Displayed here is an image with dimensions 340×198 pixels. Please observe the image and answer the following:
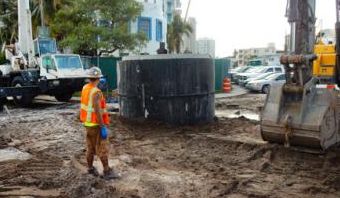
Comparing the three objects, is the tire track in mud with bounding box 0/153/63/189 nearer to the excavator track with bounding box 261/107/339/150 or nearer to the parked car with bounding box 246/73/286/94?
the excavator track with bounding box 261/107/339/150

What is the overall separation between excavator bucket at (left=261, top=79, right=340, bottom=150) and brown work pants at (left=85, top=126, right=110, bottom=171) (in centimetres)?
292

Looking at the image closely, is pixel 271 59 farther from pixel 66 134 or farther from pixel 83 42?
pixel 66 134

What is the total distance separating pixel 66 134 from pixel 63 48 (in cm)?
1798

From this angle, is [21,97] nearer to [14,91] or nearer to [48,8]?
[14,91]

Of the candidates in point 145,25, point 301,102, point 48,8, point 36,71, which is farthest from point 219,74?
point 301,102

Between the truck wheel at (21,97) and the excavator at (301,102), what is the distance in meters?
13.2

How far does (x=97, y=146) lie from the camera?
752cm

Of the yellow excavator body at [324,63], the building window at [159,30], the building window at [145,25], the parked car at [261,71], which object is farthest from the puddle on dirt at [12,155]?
the building window at [159,30]

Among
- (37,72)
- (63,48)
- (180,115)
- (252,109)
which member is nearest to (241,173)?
(180,115)

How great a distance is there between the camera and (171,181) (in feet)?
23.6

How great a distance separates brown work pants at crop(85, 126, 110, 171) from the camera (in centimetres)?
741

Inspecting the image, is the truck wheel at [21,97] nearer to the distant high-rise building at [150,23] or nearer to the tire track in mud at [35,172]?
the tire track in mud at [35,172]

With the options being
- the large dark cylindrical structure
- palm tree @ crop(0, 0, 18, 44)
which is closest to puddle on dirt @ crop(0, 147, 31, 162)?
the large dark cylindrical structure

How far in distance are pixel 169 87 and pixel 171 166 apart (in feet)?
14.2
